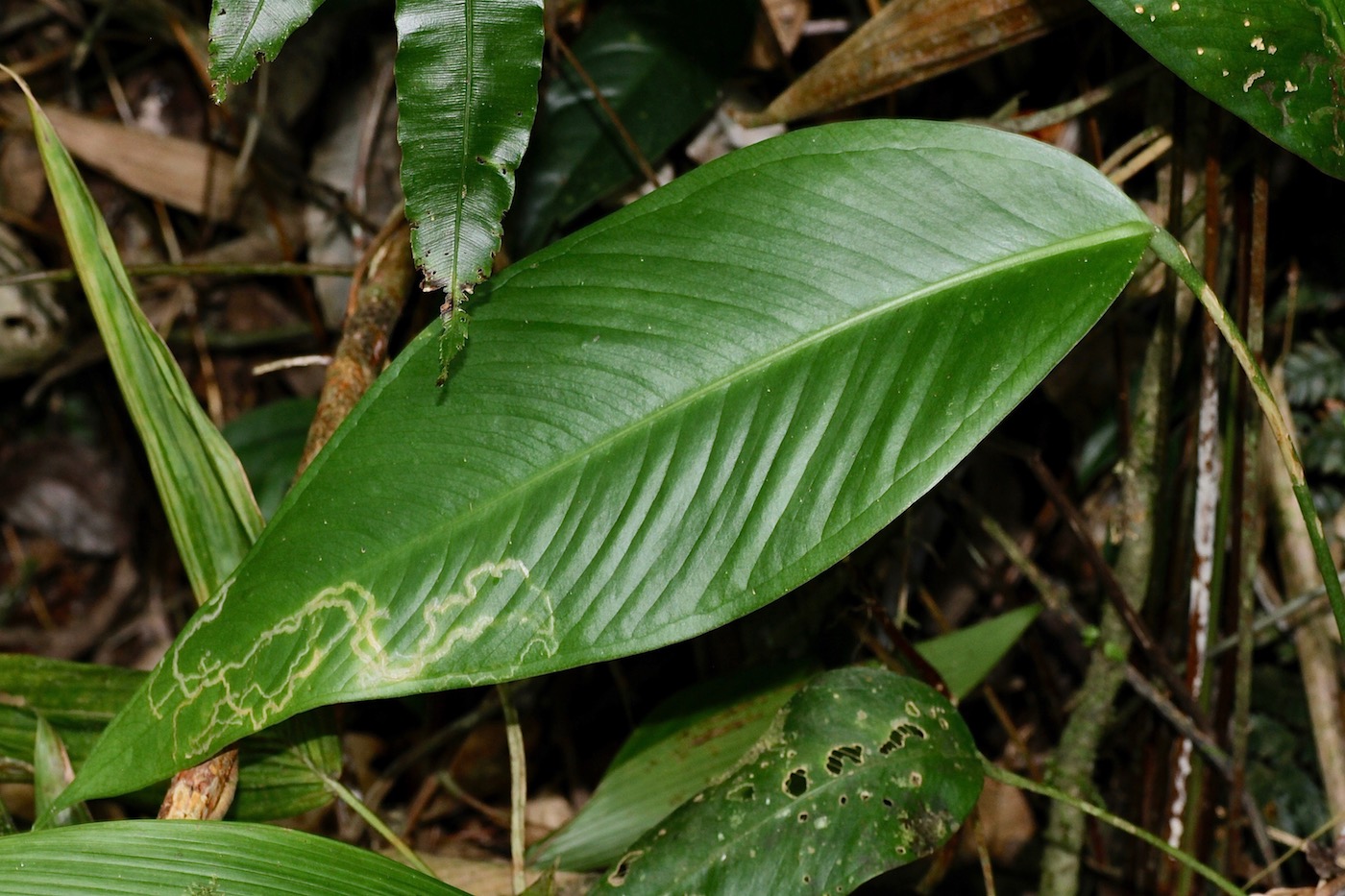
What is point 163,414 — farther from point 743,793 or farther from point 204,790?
point 743,793

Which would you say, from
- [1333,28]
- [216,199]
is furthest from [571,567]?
[216,199]

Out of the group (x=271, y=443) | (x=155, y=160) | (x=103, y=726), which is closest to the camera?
(x=103, y=726)

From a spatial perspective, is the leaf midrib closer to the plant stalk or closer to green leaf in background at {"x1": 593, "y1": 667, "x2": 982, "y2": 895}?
the plant stalk

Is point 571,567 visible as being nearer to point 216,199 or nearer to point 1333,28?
point 1333,28

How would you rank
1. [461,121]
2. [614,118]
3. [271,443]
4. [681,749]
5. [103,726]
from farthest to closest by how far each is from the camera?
1. [271,443]
2. [614,118]
3. [681,749]
4. [103,726]
5. [461,121]

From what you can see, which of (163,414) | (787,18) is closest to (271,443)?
(163,414)

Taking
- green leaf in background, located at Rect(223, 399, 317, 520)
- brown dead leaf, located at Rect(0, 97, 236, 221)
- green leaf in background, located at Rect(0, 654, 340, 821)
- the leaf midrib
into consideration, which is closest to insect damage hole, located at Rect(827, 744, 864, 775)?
the leaf midrib
